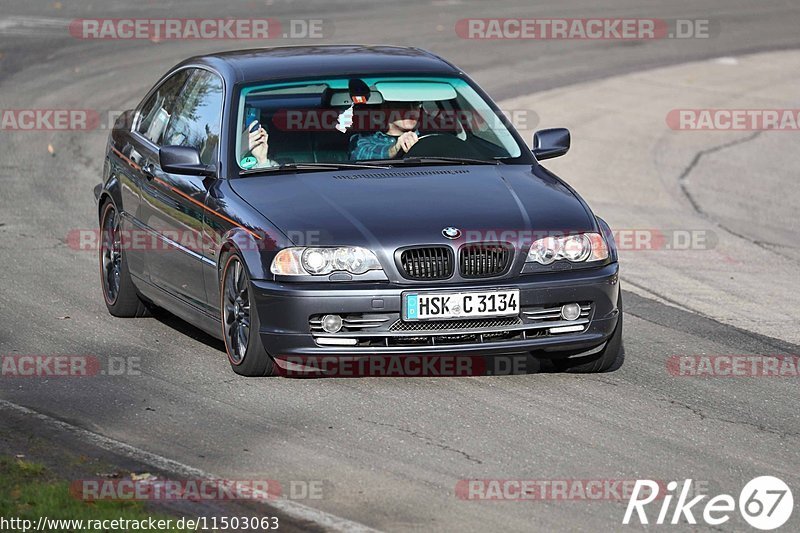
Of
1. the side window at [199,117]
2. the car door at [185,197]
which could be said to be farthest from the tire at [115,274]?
the side window at [199,117]

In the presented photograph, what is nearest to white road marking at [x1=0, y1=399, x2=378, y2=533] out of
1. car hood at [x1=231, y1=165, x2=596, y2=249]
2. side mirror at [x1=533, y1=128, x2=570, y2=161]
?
car hood at [x1=231, y1=165, x2=596, y2=249]

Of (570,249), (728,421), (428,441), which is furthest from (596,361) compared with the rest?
(428,441)

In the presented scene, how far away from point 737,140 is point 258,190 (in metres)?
11.3

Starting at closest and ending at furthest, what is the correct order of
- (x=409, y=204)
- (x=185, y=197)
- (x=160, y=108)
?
(x=409, y=204), (x=185, y=197), (x=160, y=108)

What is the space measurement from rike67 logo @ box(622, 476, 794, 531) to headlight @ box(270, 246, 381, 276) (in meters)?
2.06

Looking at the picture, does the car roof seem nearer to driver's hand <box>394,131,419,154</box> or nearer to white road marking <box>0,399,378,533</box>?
driver's hand <box>394,131,419,154</box>

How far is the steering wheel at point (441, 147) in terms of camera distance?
955 centimetres

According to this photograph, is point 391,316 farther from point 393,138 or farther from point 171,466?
point 393,138

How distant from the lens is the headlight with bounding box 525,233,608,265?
8.41 m

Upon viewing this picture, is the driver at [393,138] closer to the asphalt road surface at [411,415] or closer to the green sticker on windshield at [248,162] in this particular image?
the green sticker on windshield at [248,162]

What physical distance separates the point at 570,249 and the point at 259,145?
6.57 feet

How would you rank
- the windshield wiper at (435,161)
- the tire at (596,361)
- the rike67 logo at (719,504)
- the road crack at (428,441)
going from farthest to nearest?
the windshield wiper at (435,161), the tire at (596,361), the road crack at (428,441), the rike67 logo at (719,504)

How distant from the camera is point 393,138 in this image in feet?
31.6

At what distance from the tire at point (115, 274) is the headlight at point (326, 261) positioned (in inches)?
98.1
